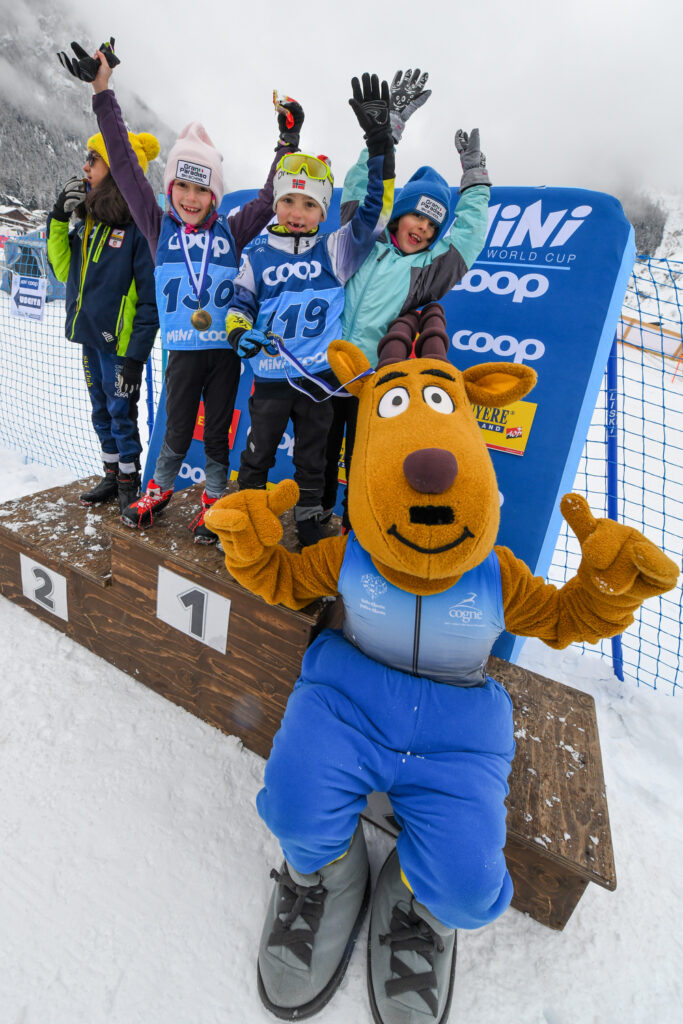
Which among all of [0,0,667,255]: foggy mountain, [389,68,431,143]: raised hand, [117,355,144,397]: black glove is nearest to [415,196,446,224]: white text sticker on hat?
[389,68,431,143]: raised hand

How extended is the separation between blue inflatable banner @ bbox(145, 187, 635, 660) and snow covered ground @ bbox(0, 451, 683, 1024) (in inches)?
38.3

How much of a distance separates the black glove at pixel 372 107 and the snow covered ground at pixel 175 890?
2053 mm

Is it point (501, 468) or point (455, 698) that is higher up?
point (501, 468)

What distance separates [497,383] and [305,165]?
3.24ft

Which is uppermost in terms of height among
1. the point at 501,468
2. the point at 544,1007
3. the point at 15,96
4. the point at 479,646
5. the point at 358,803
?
the point at 15,96

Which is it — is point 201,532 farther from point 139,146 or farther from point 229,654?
point 139,146

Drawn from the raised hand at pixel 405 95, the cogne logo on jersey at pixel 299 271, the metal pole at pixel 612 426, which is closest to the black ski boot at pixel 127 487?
the cogne logo on jersey at pixel 299 271

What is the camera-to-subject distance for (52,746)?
1.63 m

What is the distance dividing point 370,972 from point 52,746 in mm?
1222

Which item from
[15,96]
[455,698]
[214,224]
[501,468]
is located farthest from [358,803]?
[15,96]

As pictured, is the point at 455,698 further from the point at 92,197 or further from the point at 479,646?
the point at 92,197

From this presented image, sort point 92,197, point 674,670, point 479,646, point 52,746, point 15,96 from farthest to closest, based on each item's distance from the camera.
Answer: point 15,96
point 674,670
point 92,197
point 52,746
point 479,646

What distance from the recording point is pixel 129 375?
6.86ft

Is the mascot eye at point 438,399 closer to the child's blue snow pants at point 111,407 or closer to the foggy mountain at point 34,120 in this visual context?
the child's blue snow pants at point 111,407
